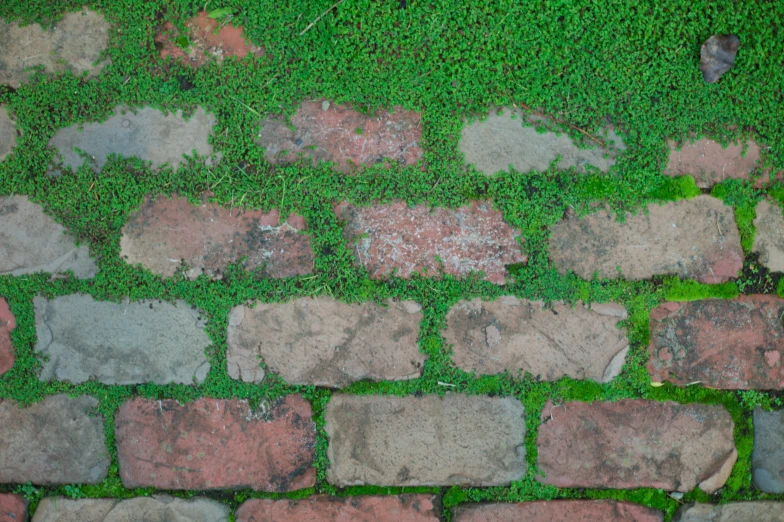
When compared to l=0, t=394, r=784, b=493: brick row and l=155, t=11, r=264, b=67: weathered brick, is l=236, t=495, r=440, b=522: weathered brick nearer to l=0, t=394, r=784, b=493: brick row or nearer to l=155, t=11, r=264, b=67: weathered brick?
l=0, t=394, r=784, b=493: brick row

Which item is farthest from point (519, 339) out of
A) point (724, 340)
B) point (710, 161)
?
point (710, 161)

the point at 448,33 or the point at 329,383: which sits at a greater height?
the point at 448,33

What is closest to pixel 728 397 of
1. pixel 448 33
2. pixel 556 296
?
pixel 556 296

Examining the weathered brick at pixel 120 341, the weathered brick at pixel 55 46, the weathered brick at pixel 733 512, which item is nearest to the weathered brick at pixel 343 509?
the weathered brick at pixel 120 341

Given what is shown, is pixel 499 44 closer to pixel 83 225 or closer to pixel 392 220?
pixel 392 220

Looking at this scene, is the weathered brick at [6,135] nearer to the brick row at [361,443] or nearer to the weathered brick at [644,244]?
the brick row at [361,443]
